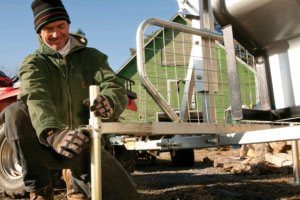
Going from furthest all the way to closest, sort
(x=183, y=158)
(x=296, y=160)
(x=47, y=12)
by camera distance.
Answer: (x=183, y=158) → (x=296, y=160) → (x=47, y=12)

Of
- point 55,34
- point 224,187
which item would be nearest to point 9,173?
point 224,187

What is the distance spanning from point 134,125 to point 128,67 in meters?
17.0

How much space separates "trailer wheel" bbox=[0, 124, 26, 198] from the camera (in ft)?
15.4

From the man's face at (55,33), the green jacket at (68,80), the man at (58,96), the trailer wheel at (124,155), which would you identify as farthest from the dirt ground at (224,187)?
the man's face at (55,33)

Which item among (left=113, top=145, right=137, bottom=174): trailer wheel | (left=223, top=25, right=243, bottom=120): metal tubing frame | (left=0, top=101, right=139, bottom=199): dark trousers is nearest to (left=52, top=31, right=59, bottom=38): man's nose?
(left=0, top=101, right=139, bottom=199): dark trousers

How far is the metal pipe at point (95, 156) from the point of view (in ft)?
6.23

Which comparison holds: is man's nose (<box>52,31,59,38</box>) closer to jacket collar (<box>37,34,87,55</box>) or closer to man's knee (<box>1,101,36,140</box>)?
jacket collar (<box>37,34,87,55</box>)

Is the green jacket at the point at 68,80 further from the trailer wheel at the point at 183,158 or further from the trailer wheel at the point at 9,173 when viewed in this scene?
the trailer wheel at the point at 183,158

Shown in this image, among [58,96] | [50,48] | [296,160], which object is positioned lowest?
[296,160]

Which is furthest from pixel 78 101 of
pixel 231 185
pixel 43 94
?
pixel 231 185

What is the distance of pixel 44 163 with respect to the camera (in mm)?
2578

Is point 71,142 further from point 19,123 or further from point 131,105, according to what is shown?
point 131,105

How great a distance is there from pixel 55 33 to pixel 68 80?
0.97 feet

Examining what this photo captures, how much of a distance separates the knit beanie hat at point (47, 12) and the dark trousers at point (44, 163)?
1.71ft
